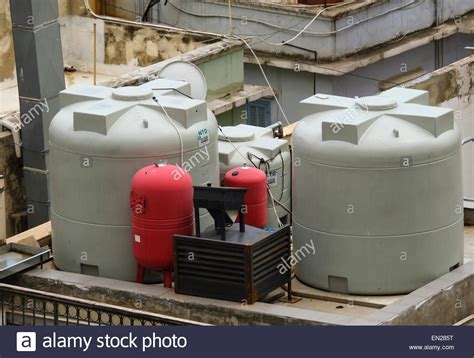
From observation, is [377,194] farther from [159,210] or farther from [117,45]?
[117,45]

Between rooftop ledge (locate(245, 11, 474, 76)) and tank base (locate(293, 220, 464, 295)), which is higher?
tank base (locate(293, 220, 464, 295))

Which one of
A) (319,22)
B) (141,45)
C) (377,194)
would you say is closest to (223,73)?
(141,45)

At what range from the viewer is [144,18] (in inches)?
2023

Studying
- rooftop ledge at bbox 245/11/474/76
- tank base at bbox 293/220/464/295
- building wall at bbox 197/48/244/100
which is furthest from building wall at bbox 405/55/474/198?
tank base at bbox 293/220/464/295

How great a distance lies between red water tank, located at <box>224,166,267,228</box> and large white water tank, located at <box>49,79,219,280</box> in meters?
0.28

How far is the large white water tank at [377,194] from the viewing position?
25.5 metres

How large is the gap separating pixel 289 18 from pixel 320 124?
22.7 m

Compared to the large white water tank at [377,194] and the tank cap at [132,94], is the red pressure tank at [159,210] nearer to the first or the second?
the tank cap at [132,94]

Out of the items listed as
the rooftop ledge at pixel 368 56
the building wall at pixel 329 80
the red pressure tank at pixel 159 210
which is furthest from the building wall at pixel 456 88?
the red pressure tank at pixel 159 210

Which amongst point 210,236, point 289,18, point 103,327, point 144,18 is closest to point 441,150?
point 210,236

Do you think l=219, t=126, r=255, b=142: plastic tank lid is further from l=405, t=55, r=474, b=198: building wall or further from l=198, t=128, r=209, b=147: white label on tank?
l=405, t=55, r=474, b=198: building wall

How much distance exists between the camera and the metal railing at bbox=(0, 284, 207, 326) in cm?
2502

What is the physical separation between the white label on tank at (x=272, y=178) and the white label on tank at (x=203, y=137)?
186 centimetres

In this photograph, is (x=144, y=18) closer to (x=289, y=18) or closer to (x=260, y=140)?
(x=289, y=18)
